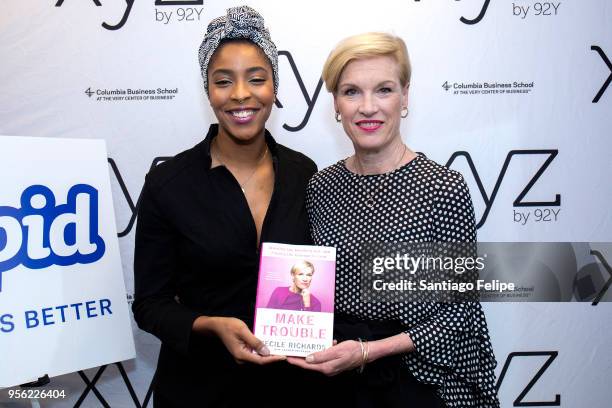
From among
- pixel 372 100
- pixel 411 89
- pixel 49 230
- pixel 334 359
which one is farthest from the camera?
pixel 411 89

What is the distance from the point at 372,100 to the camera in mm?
1405

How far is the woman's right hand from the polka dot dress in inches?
9.3

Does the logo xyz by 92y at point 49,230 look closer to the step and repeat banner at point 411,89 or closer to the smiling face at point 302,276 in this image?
the step and repeat banner at point 411,89

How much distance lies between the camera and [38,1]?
7.41 feet

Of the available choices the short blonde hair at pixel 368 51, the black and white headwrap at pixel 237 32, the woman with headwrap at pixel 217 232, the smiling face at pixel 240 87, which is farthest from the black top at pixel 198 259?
the short blonde hair at pixel 368 51

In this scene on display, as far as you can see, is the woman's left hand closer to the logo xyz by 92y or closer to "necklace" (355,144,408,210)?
"necklace" (355,144,408,210)

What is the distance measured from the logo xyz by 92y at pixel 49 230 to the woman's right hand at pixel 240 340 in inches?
28.3

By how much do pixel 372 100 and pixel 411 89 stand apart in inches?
36.6

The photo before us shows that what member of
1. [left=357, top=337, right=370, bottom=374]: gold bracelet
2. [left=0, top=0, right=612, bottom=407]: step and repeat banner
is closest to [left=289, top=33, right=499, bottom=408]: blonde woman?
[left=357, top=337, right=370, bottom=374]: gold bracelet

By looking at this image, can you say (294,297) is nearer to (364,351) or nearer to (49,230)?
(364,351)

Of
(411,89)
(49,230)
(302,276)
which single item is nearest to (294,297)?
(302,276)

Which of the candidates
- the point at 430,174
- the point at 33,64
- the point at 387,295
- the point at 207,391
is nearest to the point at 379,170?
the point at 430,174

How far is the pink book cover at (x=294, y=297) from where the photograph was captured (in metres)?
1.32

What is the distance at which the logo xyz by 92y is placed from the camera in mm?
1768
